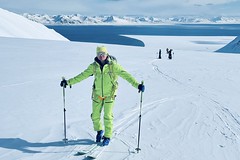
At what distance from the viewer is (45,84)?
10766 mm

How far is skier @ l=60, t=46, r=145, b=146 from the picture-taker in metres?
4.96

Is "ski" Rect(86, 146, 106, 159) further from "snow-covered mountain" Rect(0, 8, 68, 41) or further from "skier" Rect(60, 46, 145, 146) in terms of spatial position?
"snow-covered mountain" Rect(0, 8, 68, 41)

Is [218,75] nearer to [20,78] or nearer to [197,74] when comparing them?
[197,74]

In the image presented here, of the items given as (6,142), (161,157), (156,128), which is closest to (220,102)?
(156,128)

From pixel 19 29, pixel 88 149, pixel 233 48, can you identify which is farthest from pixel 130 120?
pixel 233 48

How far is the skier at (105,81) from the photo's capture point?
4957 mm

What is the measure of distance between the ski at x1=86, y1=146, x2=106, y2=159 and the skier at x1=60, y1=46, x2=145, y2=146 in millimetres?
119

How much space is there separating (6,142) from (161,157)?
10.1ft

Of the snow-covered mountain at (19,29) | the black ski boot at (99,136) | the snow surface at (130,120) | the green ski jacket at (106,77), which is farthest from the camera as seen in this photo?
the snow-covered mountain at (19,29)

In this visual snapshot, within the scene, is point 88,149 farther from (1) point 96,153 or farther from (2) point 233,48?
(2) point 233,48

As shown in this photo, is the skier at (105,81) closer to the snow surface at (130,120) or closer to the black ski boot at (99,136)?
the black ski boot at (99,136)

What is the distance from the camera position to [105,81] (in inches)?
199

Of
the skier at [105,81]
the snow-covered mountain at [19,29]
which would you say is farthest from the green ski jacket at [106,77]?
the snow-covered mountain at [19,29]

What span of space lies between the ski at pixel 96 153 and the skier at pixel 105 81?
12 cm
